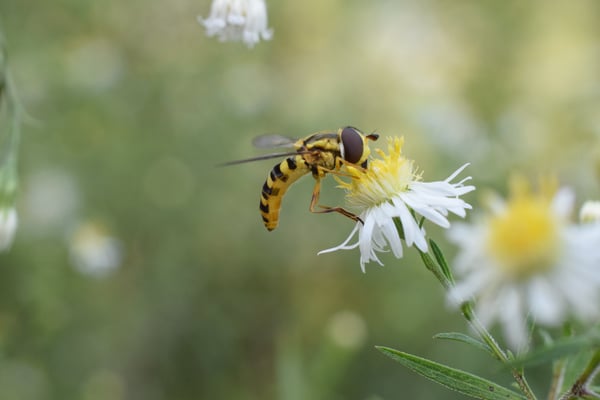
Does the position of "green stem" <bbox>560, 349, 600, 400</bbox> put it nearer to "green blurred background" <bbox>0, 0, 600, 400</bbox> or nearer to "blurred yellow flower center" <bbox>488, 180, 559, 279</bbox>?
"blurred yellow flower center" <bbox>488, 180, 559, 279</bbox>

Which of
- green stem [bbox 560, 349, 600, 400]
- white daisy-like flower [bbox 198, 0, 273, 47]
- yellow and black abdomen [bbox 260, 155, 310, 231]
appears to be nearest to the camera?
green stem [bbox 560, 349, 600, 400]

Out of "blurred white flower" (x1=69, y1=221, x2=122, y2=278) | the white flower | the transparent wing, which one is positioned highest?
the transparent wing

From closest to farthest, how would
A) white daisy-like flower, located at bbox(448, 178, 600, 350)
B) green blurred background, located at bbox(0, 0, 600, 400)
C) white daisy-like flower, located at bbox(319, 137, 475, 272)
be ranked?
white daisy-like flower, located at bbox(448, 178, 600, 350) → white daisy-like flower, located at bbox(319, 137, 475, 272) → green blurred background, located at bbox(0, 0, 600, 400)

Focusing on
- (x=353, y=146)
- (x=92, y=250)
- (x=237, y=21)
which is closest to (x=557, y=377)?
(x=353, y=146)

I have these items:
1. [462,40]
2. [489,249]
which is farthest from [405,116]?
[489,249]

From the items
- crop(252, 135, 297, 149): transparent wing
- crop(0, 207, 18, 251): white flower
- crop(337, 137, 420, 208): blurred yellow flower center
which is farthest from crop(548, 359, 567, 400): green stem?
crop(0, 207, 18, 251): white flower

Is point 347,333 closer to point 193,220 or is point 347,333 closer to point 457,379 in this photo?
point 193,220
